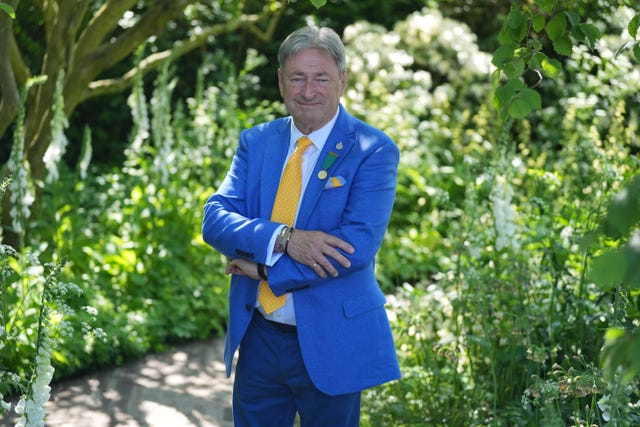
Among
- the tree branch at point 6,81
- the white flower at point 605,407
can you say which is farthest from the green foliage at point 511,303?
the tree branch at point 6,81

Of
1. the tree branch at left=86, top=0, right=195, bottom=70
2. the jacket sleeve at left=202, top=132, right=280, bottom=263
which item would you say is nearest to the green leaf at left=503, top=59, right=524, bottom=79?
the jacket sleeve at left=202, top=132, right=280, bottom=263

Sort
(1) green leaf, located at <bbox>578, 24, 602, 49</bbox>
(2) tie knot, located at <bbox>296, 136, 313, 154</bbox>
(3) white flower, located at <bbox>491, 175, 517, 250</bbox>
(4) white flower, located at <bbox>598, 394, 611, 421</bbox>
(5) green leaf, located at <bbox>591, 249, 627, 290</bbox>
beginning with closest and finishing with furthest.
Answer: (5) green leaf, located at <bbox>591, 249, 627, 290</bbox>, (4) white flower, located at <bbox>598, 394, 611, 421</bbox>, (1) green leaf, located at <bbox>578, 24, 602, 49</bbox>, (2) tie knot, located at <bbox>296, 136, 313, 154</bbox>, (3) white flower, located at <bbox>491, 175, 517, 250</bbox>

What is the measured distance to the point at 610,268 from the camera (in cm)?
136

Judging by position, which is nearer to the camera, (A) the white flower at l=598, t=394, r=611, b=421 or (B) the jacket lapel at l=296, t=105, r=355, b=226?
(A) the white flower at l=598, t=394, r=611, b=421

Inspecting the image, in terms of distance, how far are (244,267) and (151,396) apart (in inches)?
80.8

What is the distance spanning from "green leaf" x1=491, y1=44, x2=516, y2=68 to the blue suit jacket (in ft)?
1.27

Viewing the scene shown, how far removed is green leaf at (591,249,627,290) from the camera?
4.42 feet

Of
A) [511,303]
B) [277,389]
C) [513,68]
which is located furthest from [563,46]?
[511,303]

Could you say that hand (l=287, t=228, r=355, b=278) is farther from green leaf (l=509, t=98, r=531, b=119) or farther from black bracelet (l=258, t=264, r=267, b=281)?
green leaf (l=509, t=98, r=531, b=119)

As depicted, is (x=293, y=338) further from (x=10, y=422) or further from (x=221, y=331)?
(x=221, y=331)

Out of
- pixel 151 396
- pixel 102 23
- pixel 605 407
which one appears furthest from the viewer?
pixel 102 23

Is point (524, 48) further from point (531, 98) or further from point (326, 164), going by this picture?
point (326, 164)

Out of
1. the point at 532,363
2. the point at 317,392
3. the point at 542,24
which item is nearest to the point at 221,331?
the point at 532,363

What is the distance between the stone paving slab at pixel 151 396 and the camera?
421 centimetres
